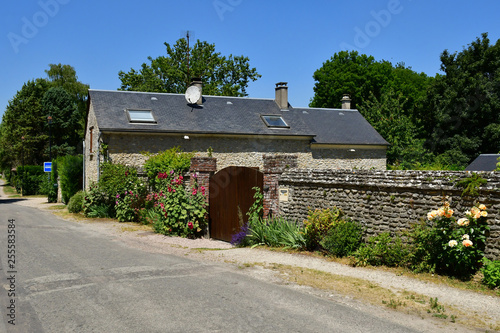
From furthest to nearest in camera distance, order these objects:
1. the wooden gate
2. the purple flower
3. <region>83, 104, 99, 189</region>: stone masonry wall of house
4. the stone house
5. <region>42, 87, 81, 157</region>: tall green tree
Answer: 1. <region>42, 87, 81, 157</region>: tall green tree
2. <region>83, 104, 99, 189</region>: stone masonry wall of house
3. the stone house
4. the wooden gate
5. the purple flower

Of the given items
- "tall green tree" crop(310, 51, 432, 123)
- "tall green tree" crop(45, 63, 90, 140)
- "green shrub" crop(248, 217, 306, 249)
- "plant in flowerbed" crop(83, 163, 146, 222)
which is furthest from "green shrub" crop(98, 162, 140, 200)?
"tall green tree" crop(45, 63, 90, 140)

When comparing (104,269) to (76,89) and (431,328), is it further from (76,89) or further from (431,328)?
(76,89)

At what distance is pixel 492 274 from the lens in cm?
706

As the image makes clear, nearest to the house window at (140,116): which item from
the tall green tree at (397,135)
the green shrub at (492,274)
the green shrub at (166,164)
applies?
the green shrub at (166,164)

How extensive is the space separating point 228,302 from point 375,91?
43.8 meters

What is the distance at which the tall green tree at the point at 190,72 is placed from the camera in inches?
1730

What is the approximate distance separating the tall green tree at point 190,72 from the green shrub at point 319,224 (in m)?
33.9

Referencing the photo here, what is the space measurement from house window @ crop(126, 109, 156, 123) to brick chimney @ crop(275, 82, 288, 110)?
886cm

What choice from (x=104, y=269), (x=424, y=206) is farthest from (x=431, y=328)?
(x=104, y=269)

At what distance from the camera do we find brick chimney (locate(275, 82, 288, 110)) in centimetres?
2834

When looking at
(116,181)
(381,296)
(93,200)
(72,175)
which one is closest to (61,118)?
(72,175)

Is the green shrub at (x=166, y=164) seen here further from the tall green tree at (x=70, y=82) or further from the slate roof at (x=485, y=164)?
the tall green tree at (x=70, y=82)

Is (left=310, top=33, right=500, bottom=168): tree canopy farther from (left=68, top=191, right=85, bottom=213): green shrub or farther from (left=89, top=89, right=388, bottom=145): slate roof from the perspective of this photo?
(left=68, top=191, right=85, bottom=213): green shrub

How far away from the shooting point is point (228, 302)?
20.7 ft
